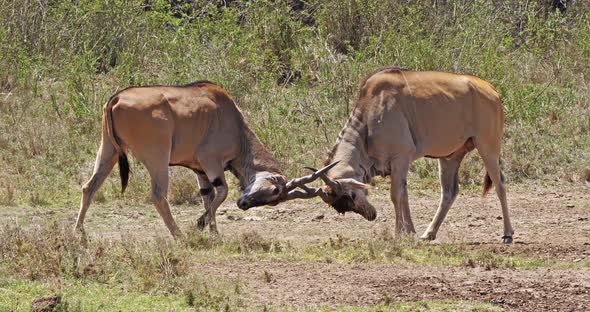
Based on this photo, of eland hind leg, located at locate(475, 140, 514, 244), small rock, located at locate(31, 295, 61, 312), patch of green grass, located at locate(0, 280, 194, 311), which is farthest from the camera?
eland hind leg, located at locate(475, 140, 514, 244)

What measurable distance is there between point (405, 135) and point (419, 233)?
1.20 meters

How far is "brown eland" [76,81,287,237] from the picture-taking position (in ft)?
37.9

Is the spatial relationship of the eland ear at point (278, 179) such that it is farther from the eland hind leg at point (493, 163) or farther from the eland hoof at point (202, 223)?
the eland hind leg at point (493, 163)

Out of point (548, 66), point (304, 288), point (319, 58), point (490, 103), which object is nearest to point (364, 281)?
point (304, 288)

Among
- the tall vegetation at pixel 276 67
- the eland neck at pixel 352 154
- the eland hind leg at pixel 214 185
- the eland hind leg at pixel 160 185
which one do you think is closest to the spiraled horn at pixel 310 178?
the eland neck at pixel 352 154

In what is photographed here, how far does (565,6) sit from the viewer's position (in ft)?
68.9

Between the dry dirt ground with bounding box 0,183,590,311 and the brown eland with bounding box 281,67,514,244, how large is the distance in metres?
0.43

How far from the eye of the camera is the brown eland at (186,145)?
Answer: 11562 millimetres

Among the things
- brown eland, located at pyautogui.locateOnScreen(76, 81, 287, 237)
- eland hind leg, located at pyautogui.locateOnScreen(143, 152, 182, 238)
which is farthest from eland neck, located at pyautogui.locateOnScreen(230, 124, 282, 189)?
eland hind leg, located at pyautogui.locateOnScreen(143, 152, 182, 238)

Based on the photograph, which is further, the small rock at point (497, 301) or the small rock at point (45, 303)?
the small rock at point (497, 301)

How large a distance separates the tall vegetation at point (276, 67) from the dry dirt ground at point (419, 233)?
2.28ft

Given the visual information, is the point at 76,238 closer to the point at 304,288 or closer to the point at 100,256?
the point at 100,256

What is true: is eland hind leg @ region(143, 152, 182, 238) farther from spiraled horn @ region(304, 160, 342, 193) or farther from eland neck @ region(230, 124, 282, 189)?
spiraled horn @ region(304, 160, 342, 193)

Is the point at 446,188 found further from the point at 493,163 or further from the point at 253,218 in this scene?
the point at 253,218
